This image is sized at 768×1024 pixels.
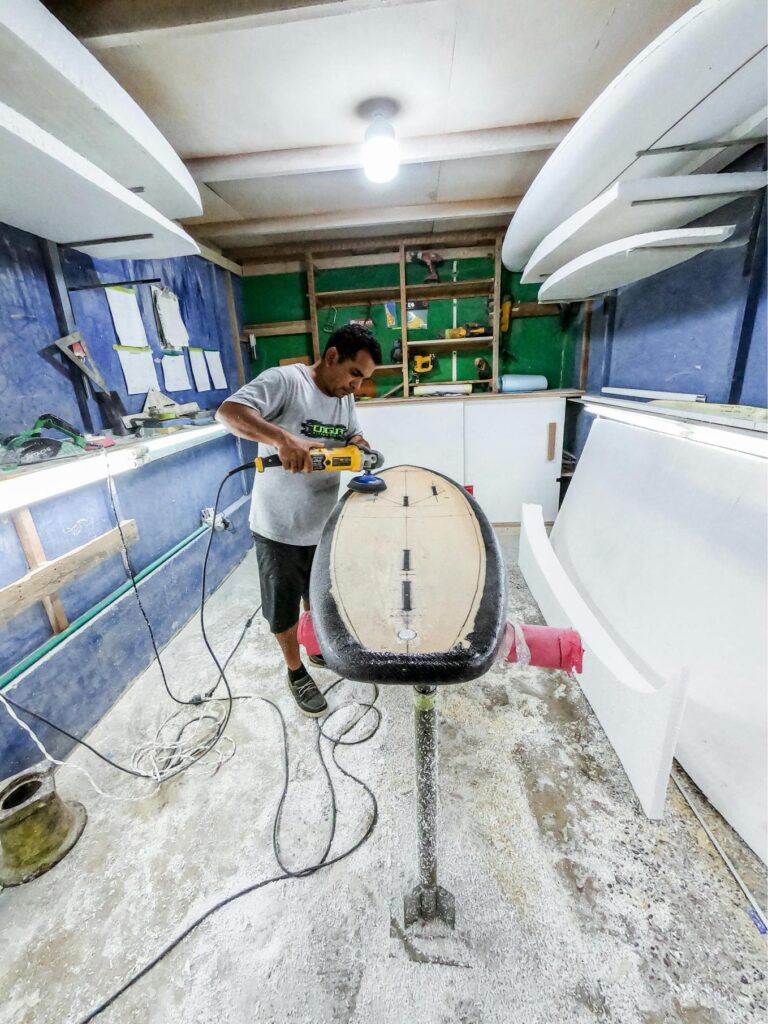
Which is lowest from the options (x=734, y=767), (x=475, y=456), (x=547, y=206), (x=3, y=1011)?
(x=3, y=1011)

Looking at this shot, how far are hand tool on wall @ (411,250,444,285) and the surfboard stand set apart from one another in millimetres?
3803

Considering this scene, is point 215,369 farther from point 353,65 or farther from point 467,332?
point 467,332

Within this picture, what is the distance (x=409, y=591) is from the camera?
40.5 inches

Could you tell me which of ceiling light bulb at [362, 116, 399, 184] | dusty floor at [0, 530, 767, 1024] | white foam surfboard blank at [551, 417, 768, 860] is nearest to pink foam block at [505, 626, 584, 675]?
white foam surfboard blank at [551, 417, 768, 860]

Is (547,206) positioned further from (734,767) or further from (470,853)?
(470,853)

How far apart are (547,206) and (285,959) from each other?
3327 millimetres

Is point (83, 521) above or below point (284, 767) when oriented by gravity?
above

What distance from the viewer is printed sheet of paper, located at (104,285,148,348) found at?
6.98 feet

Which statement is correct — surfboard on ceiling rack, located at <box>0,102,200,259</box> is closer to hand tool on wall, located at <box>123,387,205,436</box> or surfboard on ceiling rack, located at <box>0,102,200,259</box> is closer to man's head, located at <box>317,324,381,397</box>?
hand tool on wall, located at <box>123,387,205,436</box>

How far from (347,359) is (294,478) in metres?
0.54

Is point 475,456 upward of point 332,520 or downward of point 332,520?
downward

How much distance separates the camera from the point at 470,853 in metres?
1.21

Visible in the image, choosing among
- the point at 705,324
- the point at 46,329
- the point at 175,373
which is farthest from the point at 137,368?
the point at 705,324

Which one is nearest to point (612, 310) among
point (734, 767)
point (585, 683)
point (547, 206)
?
point (547, 206)
